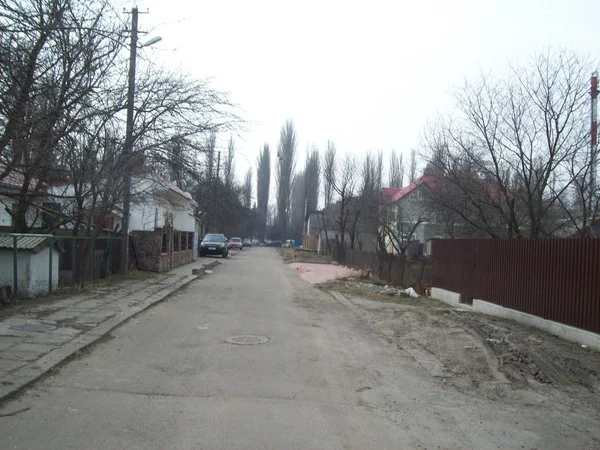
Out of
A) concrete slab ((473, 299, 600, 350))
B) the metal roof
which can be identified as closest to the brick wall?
the metal roof

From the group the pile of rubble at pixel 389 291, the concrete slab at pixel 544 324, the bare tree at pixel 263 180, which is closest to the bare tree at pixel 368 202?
the pile of rubble at pixel 389 291

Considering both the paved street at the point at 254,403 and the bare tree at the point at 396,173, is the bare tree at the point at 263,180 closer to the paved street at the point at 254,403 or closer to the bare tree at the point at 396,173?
the bare tree at the point at 396,173

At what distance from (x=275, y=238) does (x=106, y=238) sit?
95.4 metres

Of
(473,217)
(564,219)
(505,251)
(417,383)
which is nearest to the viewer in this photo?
(417,383)

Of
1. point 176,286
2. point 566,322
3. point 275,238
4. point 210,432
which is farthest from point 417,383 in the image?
point 275,238

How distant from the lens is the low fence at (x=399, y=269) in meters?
20.2

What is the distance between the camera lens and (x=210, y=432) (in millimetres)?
4383

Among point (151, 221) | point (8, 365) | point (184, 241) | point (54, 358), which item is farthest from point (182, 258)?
point (8, 365)

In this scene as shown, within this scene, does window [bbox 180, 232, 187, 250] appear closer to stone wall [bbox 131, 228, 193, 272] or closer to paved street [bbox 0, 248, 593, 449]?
stone wall [bbox 131, 228, 193, 272]

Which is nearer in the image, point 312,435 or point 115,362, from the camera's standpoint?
point 312,435

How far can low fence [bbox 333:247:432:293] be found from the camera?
2017 centimetres

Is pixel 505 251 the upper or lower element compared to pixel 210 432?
upper

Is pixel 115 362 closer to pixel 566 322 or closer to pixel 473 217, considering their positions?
pixel 566 322

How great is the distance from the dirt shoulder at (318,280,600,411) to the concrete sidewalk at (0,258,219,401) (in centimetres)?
507
